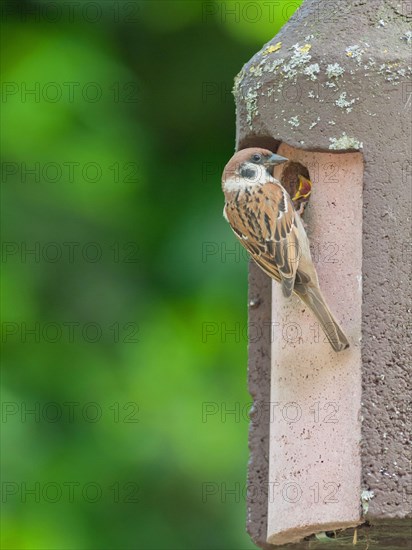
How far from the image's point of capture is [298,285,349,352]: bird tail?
261 inches

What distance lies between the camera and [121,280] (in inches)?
390

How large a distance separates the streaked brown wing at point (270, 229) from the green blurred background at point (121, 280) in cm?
224

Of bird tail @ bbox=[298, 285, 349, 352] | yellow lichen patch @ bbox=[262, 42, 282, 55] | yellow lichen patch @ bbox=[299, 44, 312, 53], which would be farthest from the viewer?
yellow lichen patch @ bbox=[262, 42, 282, 55]

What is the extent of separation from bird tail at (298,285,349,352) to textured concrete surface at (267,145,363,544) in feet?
0.13

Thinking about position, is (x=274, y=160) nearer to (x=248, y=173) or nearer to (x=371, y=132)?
(x=248, y=173)

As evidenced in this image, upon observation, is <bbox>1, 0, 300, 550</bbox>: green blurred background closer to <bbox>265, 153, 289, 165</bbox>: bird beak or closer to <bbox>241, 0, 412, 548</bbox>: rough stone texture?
<bbox>241, 0, 412, 548</bbox>: rough stone texture

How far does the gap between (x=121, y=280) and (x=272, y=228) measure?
3104mm

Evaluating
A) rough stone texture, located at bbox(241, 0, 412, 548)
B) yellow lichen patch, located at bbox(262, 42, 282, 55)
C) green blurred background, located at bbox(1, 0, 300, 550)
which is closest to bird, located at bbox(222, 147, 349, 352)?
rough stone texture, located at bbox(241, 0, 412, 548)

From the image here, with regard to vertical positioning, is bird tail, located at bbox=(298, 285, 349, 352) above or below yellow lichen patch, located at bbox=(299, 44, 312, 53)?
below

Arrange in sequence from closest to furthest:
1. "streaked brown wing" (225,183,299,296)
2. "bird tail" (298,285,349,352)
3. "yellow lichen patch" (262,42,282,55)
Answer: "bird tail" (298,285,349,352) < "streaked brown wing" (225,183,299,296) < "yellow lichen patch" (262,42,282,55)

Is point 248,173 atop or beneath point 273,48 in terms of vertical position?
beneath

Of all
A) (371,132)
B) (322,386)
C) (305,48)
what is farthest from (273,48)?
(322,386)

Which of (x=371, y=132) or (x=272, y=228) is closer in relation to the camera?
(x=371, y=132)

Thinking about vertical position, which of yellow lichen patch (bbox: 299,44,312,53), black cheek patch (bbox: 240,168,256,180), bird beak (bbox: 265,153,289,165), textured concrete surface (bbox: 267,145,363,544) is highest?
yellow lichen patch (bbox: 299,44,312,53)
